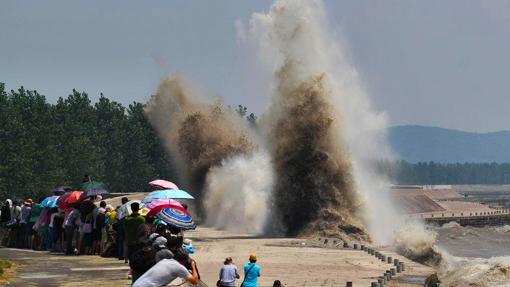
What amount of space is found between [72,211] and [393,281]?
33.9 feet

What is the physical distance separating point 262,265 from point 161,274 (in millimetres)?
21622

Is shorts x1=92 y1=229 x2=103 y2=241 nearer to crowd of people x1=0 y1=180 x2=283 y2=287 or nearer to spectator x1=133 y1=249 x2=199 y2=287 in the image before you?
crowd of people x1=0 y1=180 x2=283 y2=287

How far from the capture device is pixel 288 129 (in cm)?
5122

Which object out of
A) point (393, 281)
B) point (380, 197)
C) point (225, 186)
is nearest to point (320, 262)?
point (393, 281)

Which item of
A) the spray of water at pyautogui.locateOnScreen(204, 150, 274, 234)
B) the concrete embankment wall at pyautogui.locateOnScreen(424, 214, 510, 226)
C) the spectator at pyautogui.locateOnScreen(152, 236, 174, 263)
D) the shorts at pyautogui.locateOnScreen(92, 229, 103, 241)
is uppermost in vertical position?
the concrete embankment wall at pyautogui.locateOnScreen(424, 214, 510, 226)

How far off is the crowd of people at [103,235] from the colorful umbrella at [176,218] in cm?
17

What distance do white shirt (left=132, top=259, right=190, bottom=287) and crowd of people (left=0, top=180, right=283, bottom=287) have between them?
384 mm

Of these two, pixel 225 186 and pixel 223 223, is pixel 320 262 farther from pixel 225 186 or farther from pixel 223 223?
pixel 225 186

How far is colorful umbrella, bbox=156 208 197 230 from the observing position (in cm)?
1811

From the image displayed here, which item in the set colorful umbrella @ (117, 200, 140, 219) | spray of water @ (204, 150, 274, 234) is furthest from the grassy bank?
spray of water @ (204, 150, 274, 234)

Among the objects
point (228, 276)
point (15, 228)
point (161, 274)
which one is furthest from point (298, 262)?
point (161, 274)

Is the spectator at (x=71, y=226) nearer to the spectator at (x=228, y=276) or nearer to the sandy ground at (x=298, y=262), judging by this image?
the sandy ground at (x=298, y=262)

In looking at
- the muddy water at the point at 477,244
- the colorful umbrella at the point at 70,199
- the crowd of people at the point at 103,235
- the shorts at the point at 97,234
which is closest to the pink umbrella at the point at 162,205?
the crowd of people at the point at 103,235

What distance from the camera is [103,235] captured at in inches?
1117
